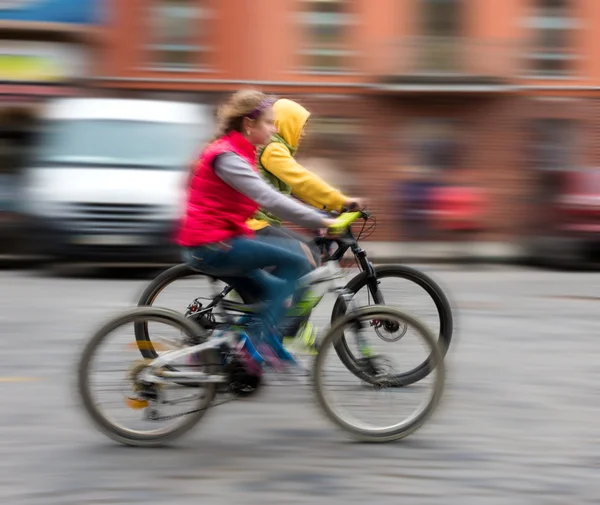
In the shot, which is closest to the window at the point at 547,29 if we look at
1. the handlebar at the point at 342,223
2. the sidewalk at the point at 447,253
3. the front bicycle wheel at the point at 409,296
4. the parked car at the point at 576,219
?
the sidewalk at the point at 447,253

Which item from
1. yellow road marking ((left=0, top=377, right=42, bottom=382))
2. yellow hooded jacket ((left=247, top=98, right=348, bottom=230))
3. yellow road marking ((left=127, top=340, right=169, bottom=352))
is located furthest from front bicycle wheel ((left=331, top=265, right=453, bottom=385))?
yellow road marking ((left=0, top=377, right=42, bottom=382))

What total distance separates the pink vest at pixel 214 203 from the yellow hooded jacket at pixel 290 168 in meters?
0.79

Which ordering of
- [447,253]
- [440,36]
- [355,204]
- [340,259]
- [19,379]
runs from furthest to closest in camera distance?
1. [440,36]
2. [447,253]
3. [19,379]
4. [340,259]
5. [355,204]

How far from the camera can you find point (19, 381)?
6.87 m

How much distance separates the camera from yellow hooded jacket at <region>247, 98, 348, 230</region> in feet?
20.6

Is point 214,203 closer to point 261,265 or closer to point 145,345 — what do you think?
point 261,265

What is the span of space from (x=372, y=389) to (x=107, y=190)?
7.87 m

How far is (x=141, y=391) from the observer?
17.5 ft

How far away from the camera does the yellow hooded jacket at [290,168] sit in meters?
6.27

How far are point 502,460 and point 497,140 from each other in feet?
64.5

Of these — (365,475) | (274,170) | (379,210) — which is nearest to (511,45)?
(379,210)

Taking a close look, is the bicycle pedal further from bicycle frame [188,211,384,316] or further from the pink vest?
the pink vest

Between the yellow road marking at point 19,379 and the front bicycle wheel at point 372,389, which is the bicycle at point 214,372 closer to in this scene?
the front bicycle wheel at point 372,389

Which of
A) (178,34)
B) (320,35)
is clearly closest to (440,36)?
(320,35)
